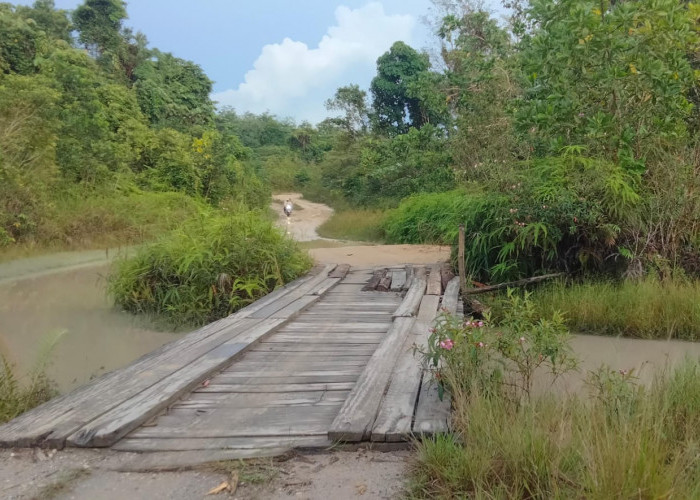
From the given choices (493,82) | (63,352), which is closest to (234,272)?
(63,352)

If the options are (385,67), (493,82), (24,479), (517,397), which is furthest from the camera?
(385,67)

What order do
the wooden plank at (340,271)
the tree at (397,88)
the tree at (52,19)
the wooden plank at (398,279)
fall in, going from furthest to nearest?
the tree at (397,88)
the tree at (52,19)
the wooden plank at (340,271)
the wooden plank at (398,279)

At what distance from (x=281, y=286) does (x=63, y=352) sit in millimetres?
2495

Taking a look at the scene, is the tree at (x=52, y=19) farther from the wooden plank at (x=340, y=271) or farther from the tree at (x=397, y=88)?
the wooden plank at (x=340, y=271)

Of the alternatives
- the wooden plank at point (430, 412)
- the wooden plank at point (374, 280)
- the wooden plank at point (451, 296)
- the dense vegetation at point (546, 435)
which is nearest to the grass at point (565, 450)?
the dense vegetation at point (546, 435)

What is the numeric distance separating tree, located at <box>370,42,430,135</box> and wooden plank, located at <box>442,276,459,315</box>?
18.2 m

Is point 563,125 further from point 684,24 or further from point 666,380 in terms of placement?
point 666,380

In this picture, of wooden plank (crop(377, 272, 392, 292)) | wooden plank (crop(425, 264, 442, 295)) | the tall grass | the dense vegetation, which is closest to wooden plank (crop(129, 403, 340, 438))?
the dense vegetation

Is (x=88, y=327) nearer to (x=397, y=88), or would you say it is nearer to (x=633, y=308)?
(x=633, y=308)

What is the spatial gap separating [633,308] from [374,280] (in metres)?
3.04

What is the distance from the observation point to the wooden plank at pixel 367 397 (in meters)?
2.61

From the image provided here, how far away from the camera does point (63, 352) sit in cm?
587

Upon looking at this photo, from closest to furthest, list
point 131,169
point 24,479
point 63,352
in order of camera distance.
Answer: point 24,479 → point 63,352 → point 131,169

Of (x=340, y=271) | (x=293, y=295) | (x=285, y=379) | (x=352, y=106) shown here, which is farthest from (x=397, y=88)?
(x=285, y=379)
